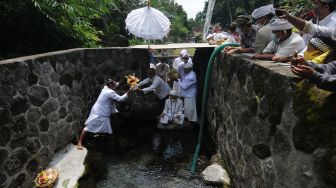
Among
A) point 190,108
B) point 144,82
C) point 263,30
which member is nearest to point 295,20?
point 263,30

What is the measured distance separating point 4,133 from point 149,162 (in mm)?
3179

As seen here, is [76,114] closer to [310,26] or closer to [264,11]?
[264,11]

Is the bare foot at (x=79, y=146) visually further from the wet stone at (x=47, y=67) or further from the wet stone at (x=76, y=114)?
the wet stone at (x=47, y=67)

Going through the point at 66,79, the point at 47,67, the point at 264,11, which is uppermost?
the point at 264,11

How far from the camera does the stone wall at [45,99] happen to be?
4.88m

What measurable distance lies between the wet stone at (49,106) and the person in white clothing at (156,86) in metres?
2.78

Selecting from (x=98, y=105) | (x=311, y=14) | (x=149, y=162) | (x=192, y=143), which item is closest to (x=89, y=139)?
(x=98, y=105)

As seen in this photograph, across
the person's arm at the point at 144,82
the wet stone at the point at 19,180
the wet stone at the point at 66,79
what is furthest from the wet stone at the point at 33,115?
the person's arm at the point at 144,82

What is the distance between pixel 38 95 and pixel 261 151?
4.46 m

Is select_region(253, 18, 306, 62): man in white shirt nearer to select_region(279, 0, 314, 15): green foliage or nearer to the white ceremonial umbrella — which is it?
select_region(279, 0, 314, 15): green foliage

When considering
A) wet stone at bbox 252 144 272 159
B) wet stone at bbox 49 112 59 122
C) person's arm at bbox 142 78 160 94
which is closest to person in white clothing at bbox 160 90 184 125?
person's arm at bbox 142 78 160 94

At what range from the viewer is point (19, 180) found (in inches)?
201

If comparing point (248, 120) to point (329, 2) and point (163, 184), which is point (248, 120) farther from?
point (163, 184)

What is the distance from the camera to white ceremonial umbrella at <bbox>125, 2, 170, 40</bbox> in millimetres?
9680
